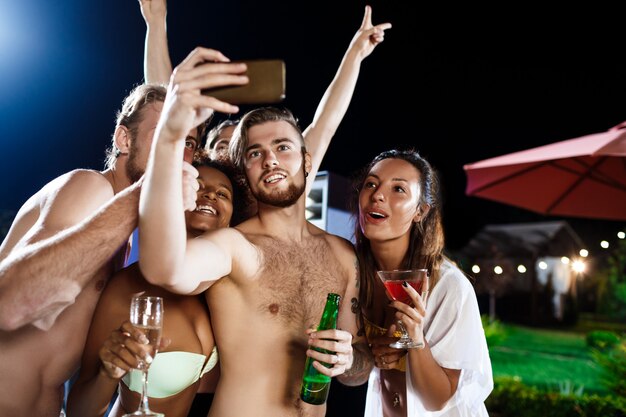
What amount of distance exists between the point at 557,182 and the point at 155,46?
4.52 meters

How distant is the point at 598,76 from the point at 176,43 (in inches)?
317

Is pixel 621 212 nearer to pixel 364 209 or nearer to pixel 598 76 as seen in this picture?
pixel 364 209

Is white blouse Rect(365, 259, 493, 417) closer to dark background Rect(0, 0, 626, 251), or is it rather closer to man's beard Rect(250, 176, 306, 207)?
man's beard Rect(250, 176, 306, 207)

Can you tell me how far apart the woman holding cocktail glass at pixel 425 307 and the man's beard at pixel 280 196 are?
1.65 feet

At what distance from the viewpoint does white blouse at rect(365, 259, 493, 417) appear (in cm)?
259

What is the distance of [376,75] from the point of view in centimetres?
1114

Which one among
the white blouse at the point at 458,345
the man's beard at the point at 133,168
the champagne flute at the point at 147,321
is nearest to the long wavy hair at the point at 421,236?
the white blouse at the point at 458,345

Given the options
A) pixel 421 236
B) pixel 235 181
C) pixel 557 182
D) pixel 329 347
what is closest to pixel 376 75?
pixel 557 182

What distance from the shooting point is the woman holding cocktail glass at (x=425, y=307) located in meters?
2.55

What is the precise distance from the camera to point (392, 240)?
2.82m

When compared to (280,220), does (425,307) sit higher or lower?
lower

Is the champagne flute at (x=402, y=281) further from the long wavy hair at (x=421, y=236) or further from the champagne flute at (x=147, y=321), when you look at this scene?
the champagne flute at (x=147, y=321)

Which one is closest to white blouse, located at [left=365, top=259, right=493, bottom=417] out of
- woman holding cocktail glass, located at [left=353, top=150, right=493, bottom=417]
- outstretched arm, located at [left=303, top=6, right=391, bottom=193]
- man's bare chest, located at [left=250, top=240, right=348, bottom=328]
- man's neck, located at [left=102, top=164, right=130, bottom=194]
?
woman holding cocktail glass, located at [left=353, top=150, right=493, bottom=417]

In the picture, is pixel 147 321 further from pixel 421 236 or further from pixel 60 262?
pixel 421 236
